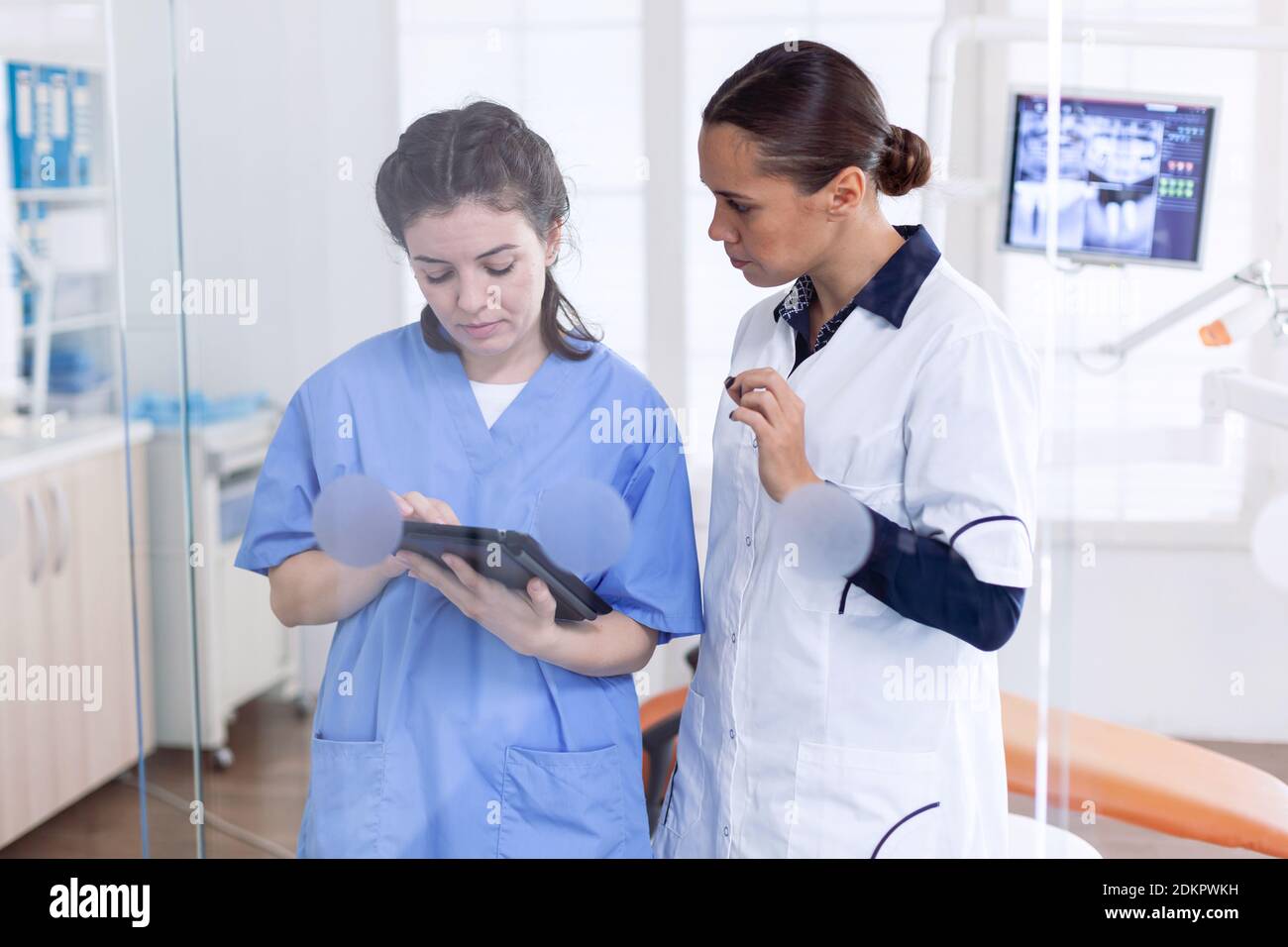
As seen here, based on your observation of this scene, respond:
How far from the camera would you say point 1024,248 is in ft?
3.76

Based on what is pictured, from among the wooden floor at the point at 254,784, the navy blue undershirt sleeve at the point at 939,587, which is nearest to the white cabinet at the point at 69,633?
the wooden floor at the point at 254,784

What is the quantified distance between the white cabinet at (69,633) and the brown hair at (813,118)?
4.36 feet

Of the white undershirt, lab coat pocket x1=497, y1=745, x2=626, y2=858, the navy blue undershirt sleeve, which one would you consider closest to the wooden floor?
lab coat pocket x1=497, y1=745, x2=626, y2=858

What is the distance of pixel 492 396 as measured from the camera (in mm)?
1047

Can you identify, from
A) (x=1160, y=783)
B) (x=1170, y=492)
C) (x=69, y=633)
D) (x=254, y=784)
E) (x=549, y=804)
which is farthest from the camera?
(x=69, y=633)

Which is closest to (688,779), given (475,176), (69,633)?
(475,176)

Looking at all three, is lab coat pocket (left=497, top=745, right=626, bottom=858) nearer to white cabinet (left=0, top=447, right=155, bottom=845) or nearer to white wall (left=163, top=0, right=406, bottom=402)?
white wall (left=163, top=0, right=406, bottom=402)

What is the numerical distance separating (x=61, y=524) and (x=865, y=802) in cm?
177

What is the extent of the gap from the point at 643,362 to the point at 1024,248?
0.40 metres

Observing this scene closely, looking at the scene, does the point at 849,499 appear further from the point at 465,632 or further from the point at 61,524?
the point at 61,524

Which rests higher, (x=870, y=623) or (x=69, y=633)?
(x=870, y=623)

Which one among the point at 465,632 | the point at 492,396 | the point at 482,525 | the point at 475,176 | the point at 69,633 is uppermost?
the point at 475,176

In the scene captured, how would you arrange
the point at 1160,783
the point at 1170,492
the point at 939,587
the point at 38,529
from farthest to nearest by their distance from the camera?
the point at 38,529
the point at 1160,783
the point at 1170,492
the point at 939,587
